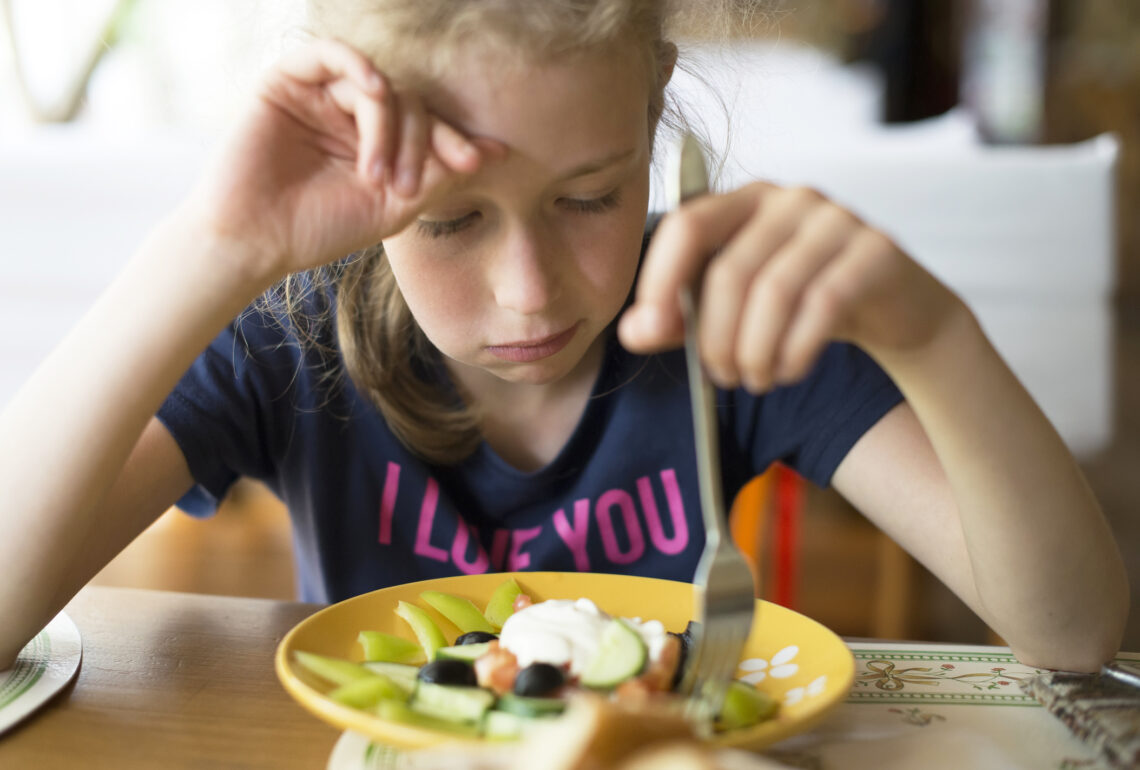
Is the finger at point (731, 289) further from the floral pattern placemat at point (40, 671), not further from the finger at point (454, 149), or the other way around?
the floral pattern placemat at point (40, 671)

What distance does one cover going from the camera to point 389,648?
73cm

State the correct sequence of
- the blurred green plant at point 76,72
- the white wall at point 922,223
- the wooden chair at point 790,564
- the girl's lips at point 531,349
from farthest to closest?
the blurred green plant at point 76,72 → the wooden chair at point 790,564 → the white wall at point 922,223 → the girl's lips at point 531,349

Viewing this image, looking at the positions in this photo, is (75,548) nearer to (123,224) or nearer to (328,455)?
(328,455)

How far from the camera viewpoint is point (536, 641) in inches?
25.8

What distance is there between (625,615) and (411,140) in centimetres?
40

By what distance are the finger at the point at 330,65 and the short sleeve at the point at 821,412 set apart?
562 millimetres

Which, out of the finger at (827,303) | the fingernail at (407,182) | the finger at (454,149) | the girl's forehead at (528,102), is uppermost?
the girl's forehead at (528,102)

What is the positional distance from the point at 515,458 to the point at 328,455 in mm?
214

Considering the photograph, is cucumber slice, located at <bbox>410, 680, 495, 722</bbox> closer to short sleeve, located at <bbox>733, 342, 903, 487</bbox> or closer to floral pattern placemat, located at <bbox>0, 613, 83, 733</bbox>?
floral pattern placemat, located at <bbox>0, 613, 83, 733</bbox>

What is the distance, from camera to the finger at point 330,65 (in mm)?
770

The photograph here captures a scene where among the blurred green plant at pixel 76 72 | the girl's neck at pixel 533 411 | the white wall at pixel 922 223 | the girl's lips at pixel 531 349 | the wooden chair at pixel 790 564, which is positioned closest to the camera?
the girl's lips at pixel 531 349

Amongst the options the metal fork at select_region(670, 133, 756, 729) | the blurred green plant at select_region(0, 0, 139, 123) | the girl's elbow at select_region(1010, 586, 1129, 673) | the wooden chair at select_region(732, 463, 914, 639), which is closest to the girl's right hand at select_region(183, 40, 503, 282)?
the metal fork at select_region(670, 133, 756, 729)

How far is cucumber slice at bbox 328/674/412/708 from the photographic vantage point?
616mm

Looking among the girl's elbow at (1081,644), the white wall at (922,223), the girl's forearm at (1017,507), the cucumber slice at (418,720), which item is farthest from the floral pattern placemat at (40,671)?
the white wall at (922,223)
